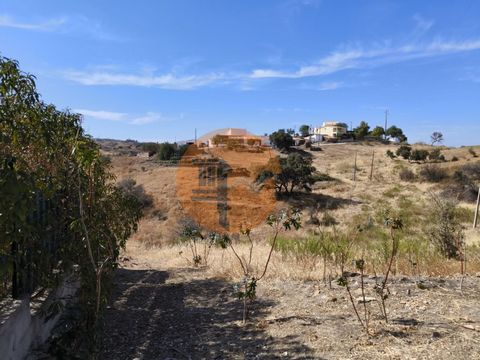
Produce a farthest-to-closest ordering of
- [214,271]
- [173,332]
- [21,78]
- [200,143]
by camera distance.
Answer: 1. [200,143]
2. [214,271]
3. [173,332]
4. [21,78]

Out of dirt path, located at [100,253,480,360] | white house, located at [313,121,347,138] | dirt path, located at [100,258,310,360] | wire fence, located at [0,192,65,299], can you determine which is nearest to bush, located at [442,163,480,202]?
dirt path, located at [100,253,480,360]

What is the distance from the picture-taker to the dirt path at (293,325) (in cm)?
300

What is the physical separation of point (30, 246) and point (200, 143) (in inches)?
836

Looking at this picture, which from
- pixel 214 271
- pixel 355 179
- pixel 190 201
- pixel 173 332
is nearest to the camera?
pixel 173 332

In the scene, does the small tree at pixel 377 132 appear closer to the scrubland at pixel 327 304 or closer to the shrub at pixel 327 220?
the shrub at pixel 327 220

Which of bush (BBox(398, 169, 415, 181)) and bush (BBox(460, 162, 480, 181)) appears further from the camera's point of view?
bush (BBox(398, 169, 415, 181))

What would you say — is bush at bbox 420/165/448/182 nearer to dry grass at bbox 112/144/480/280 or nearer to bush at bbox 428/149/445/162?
dry grass at bbox 112/144/480/280

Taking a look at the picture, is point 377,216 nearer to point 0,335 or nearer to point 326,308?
point 326,308

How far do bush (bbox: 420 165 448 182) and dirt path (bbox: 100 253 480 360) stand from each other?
25.1m

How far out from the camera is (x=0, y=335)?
225 centimetres

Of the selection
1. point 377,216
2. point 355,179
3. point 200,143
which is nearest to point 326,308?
point 377,216

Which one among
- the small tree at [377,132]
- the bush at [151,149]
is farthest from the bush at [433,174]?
the small tree at [377,132]

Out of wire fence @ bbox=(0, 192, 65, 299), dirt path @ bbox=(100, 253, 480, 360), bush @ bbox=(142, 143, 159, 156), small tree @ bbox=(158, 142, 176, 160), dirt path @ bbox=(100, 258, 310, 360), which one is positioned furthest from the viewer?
bush @ bbox=(142, 143, 159, 156)

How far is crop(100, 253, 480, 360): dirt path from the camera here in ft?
9.83
